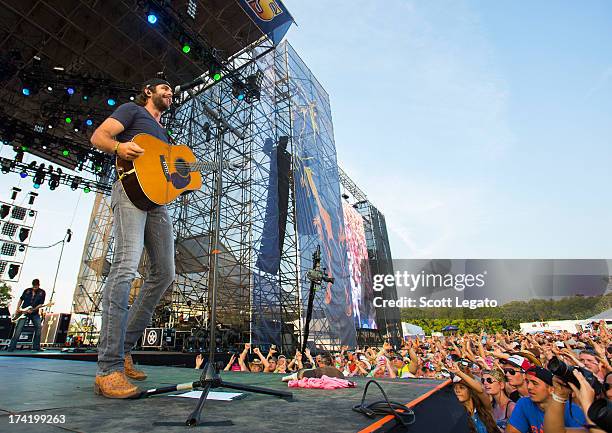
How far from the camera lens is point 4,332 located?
9039 millimetres

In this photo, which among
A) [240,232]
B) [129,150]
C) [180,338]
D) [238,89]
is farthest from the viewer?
[240,232]

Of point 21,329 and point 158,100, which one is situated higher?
point 158,100

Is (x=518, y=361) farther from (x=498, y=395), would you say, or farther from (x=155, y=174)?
(x=155, y=174)

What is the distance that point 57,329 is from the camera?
10.9 m

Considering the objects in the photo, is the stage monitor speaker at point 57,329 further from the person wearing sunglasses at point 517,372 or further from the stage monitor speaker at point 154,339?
the person wearing sunglasses at point 517,372

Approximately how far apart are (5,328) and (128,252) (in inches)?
413

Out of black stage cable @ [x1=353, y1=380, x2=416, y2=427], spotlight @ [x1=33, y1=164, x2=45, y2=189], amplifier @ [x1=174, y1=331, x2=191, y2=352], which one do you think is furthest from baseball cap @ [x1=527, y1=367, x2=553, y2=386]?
spotlight @ [x1=33, y1=164, x2=45, y2=189]

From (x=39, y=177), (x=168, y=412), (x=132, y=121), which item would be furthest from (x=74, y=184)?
(x=168, y=412)

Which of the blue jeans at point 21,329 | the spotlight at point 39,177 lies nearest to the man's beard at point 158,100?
the blue jeans at point 21,329

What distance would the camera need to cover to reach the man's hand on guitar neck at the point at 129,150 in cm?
174

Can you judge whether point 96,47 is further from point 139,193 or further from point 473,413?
point 473,413

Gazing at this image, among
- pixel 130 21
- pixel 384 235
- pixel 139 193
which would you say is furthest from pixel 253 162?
pixel 384 235

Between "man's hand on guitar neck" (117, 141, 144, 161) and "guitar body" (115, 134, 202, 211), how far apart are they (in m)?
0.06

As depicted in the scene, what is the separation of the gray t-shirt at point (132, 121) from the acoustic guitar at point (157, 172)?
0.07m
